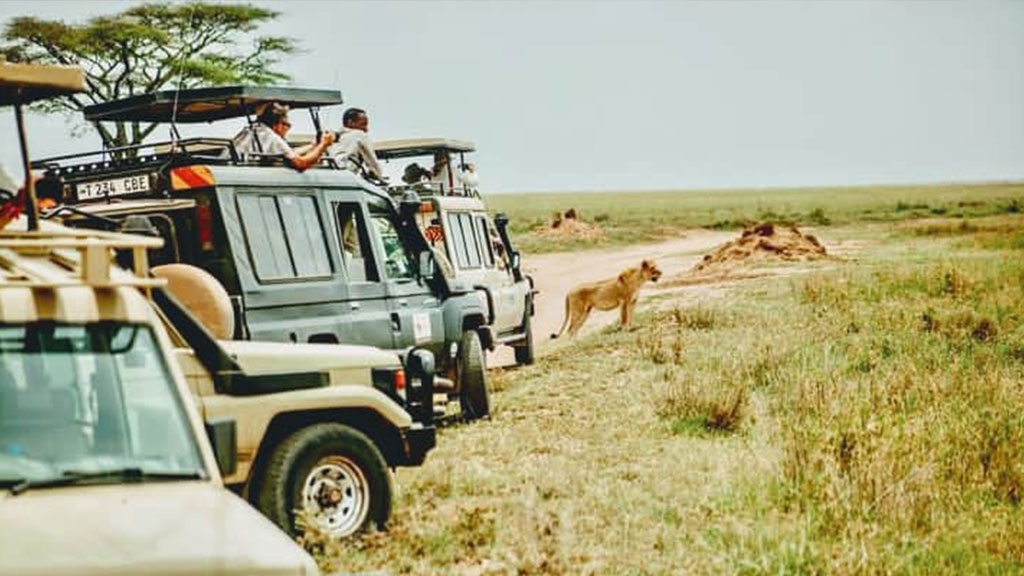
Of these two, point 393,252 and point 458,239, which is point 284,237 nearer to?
point 393,252

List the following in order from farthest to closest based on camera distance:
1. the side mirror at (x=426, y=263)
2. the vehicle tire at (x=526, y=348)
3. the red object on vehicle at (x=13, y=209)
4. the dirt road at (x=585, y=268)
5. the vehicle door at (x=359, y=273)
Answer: the dirt road at (x=585, y=268) → the vehicle tire at (x=526, y=348) → the side mirror at (x=426, y=263) → the vehicle door at (x=359, y=273) → the red object on vehicle at (x=13, y=209)

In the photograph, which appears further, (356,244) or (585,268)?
(585,268)

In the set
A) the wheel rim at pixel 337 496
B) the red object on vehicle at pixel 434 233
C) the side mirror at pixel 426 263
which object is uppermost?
the red object on vehicle at pixel 434 233

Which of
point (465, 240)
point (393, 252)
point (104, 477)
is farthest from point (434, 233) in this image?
point (104, 477)

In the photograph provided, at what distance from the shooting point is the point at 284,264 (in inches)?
371

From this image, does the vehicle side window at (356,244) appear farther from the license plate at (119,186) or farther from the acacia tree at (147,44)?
the acacia tree at (147,44)

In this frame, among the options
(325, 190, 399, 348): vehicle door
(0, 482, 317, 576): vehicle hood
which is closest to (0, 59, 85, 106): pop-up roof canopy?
(0, 482, 317, 576): vehicle hood

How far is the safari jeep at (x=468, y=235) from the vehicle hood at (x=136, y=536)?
9.53 m

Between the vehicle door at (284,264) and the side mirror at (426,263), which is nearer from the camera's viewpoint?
the vehicle door at (284,264)

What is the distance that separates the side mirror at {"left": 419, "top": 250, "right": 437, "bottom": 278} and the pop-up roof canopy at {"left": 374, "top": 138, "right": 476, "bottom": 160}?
5307 millimetres

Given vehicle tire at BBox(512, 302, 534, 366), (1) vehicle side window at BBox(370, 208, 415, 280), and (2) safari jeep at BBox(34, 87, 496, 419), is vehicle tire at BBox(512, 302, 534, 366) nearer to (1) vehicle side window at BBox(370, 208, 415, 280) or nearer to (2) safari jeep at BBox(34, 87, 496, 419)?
(2) safari jeep at BBox(34, 87, 496, 419)

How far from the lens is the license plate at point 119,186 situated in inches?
361

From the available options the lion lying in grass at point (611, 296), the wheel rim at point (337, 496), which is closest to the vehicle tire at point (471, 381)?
the wheel rim at point (337, 496)

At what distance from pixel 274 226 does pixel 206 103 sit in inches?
72.4
